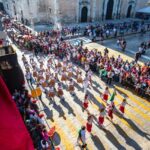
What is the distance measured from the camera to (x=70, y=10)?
34.6 meters

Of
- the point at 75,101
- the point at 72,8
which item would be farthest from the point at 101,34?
the point at 75,101

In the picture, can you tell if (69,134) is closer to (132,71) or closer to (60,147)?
(60,147)

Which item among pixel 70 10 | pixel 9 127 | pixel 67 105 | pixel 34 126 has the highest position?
pixel 9 127

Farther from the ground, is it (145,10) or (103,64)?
(145,10)

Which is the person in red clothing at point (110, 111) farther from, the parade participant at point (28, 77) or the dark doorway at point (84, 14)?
the dark doorway at point (84, 14)

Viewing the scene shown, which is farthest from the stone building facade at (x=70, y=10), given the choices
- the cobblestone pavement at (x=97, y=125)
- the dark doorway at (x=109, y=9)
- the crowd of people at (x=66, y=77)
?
the cobblestone pavement at (x=97, y=125)

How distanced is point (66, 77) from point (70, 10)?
21.9 m

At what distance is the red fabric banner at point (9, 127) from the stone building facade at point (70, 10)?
32.6 metres

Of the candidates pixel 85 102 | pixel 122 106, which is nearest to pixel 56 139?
pixel 85 102

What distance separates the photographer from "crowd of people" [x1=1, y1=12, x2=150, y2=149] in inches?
412

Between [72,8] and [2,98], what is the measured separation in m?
34.2

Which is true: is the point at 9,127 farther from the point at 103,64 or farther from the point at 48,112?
the point at 103,64

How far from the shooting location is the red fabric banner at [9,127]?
8.78ft

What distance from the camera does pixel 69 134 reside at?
10.8 m
